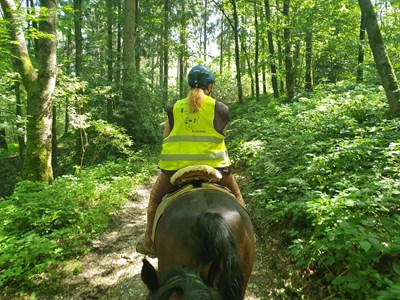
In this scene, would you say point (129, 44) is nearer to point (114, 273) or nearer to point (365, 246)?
point (114, 273)

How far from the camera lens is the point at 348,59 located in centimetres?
1523

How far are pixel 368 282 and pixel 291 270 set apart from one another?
1.17m

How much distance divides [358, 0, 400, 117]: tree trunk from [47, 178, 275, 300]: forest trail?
4436 mm

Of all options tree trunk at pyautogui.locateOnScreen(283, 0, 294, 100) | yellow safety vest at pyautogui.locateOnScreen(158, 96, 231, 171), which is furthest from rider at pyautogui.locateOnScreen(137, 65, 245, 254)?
tree trunk at pyautogui.locateOnScreen(283, 0, 294, 100)

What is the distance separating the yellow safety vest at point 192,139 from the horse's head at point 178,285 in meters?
1.67

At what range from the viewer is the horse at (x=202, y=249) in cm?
131

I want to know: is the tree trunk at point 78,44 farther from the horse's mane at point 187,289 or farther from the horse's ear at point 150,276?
the horse's mane at point 187,289

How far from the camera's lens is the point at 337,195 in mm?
3803

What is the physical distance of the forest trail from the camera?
4.01 meters

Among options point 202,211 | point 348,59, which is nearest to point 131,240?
point 202,211

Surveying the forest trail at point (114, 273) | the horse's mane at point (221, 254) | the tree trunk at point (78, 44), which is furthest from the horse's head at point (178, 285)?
the tree trunk at point (78, 44)

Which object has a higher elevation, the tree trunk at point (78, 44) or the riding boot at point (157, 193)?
the tree trunk at point (78, 44)

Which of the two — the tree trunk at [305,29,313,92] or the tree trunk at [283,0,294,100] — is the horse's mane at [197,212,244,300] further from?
the tree trunk at [283,0,294,100]

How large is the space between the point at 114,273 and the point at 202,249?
3.25 m
